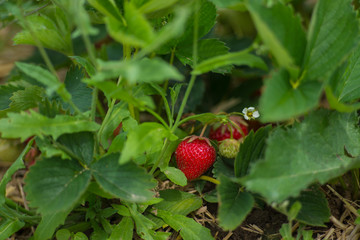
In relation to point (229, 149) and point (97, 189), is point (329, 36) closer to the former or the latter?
point (229, 149)

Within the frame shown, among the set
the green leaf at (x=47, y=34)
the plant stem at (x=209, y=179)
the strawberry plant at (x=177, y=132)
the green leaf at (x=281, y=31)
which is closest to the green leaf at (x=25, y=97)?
the strawberry plant at (x=177, y=132)

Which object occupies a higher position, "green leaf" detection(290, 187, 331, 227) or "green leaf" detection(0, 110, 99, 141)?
"green leaf" detection(0, 110, 99, 141)

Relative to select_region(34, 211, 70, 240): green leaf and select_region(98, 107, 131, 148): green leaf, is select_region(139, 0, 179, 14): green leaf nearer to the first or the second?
select_region(98, 107, 131, 148): green leaf

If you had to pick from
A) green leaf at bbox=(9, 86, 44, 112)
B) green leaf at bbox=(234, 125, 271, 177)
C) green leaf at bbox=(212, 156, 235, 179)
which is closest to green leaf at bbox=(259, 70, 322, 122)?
green leaf at bbox=(234, 125, 271, 177)

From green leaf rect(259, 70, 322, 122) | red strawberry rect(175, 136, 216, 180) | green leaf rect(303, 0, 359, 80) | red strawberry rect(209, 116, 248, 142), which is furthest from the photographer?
red strawberry rect(209, 116, 248, 142)

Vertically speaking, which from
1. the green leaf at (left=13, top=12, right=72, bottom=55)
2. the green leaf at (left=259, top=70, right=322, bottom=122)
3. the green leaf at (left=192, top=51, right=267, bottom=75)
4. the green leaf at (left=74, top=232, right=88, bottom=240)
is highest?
the green leaf at (left=13, top=12, right=72, bottom=55)

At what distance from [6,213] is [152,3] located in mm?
572

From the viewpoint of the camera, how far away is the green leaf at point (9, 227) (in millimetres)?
855

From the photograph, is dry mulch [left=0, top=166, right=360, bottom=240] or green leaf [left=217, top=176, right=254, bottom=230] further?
dry mulch [left=0, top=166, right=360, bottom=240]

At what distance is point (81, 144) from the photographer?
2.49 ft

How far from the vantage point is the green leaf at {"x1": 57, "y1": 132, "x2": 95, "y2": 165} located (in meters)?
0.75

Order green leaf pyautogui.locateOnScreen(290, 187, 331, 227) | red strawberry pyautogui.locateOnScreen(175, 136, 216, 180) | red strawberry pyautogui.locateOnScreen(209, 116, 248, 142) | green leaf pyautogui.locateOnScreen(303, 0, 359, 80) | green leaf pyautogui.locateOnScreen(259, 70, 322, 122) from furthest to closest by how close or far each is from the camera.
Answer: red strawberry pyautogui.locateOnScreen(209, 116, 248, 142)
red strawberry pyautogui.locateOnScreen(175, 136, 216, 180)
green leaf pyautogui.locateOnScreen(290, 187, 331, 227)
green leaf pyautogui.locateOnScreen(303, 0, 359, 80)
green leaf pyautogui.locateOnScreen(259, 70, 322, 122)

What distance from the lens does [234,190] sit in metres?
0.77

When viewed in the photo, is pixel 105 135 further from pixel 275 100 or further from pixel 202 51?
pixel 275 100
